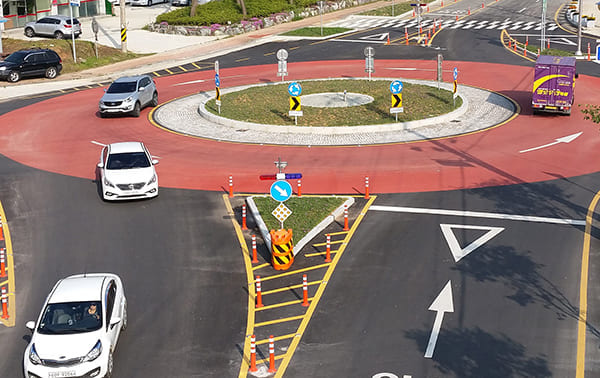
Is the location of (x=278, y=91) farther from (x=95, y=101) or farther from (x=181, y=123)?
(x=95, y=101)

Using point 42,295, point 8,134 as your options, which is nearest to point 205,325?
point 42,295

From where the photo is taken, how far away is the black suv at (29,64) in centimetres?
5091

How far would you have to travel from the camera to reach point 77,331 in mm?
16656

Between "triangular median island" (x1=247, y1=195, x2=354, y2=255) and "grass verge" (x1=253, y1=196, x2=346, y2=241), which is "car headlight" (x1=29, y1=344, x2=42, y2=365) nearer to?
"triangular median island" (x1=247, y1=195, x2=354, y2=255)

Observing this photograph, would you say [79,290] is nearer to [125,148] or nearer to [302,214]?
[302,214]

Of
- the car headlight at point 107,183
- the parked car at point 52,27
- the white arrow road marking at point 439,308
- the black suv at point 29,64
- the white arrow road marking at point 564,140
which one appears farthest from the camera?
the parked car at point 52,27

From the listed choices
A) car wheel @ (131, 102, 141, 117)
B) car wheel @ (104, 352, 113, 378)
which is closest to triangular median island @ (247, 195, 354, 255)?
car wheel @ (104, 352, 113, 378)

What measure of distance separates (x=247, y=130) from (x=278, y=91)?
772 cm

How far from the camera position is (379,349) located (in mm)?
17812

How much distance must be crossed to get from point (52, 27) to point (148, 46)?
300 inches

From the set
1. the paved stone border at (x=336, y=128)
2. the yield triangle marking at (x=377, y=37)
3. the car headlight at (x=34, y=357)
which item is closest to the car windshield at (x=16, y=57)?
the paved stone border at (x=336, y=128)

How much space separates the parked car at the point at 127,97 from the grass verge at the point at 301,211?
15268 mm

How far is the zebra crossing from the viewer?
72938mm

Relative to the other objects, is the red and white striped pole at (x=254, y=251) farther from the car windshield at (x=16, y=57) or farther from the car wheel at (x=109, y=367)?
the car windshield at (x=16, y=57)
